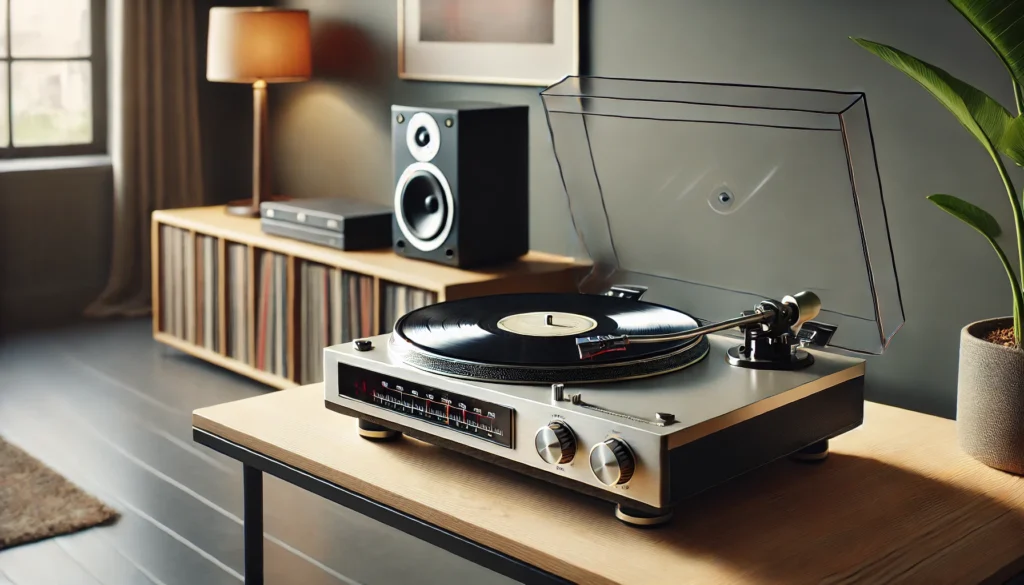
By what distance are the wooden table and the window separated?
3.27 meters

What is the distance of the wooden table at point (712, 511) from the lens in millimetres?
1084

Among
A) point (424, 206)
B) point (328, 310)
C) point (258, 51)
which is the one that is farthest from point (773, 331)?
point (258, 51)

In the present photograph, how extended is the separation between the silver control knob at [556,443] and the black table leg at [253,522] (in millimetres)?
525

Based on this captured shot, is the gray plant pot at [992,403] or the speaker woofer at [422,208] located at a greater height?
the speaker woofer at [422,208]

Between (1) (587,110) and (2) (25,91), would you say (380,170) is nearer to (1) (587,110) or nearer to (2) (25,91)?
(2) (25,91)

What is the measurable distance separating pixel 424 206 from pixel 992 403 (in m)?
1.83

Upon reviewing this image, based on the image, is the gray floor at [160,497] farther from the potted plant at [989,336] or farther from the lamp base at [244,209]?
the potted plant at [989,336]

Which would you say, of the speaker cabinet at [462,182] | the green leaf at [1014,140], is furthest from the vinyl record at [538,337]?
the speaker cabinet at [462,182]

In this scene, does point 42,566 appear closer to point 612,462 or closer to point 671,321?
point 671,321

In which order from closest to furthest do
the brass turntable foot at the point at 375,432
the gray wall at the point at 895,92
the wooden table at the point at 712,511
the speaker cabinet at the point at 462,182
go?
the wooden table at the point at 712,511, the brass turntable foot at the point at 375,432, the gray wall at the point at 895,92, the speaker cabinet at the point at 462,182

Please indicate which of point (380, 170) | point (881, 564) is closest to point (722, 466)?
point (881, 564)

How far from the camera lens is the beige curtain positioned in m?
4.24

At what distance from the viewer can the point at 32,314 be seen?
14.1 ft

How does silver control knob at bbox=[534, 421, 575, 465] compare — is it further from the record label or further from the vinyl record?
the record label
